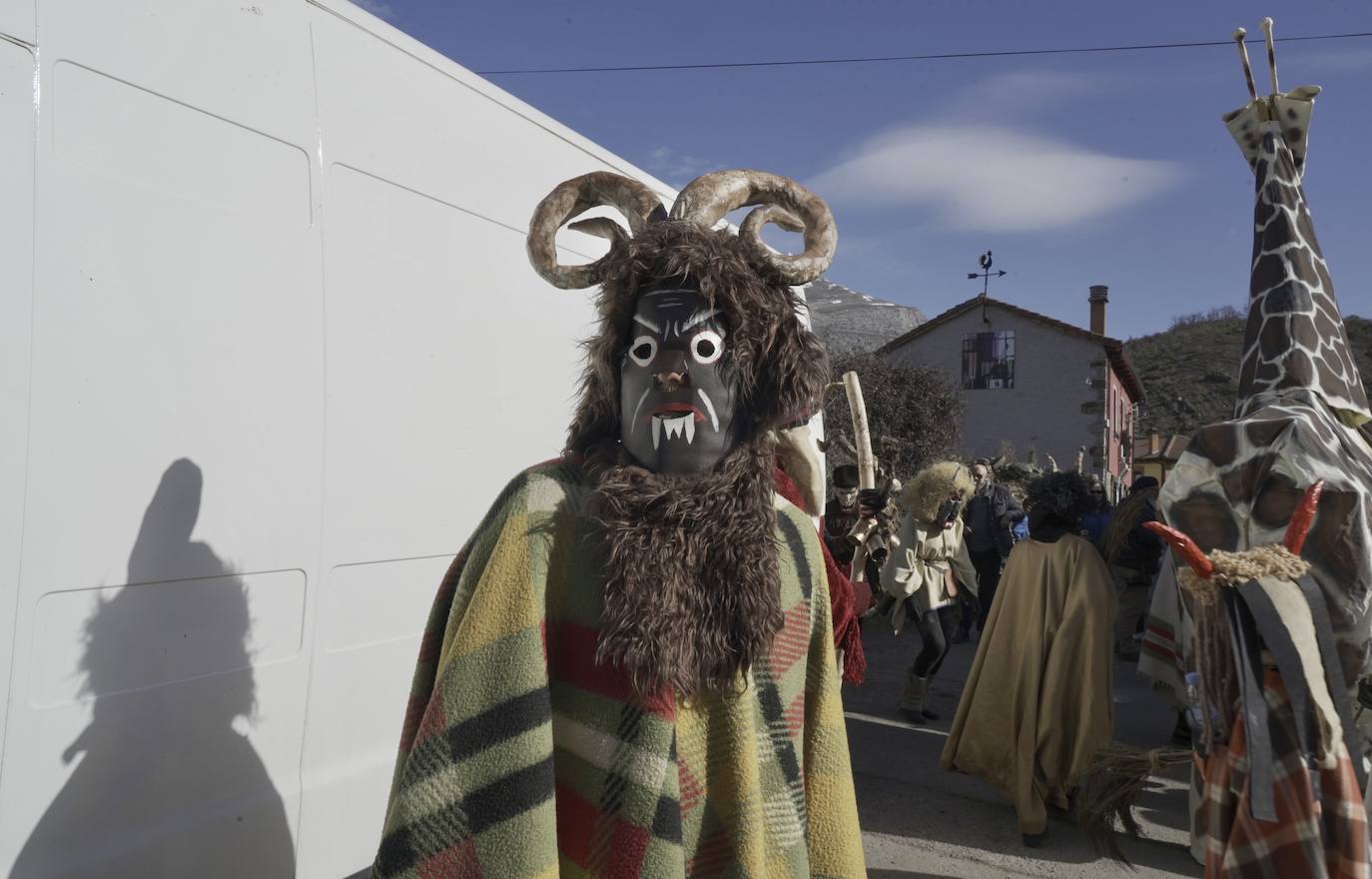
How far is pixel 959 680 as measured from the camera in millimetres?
7863

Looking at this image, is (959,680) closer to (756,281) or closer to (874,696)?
(874,696)

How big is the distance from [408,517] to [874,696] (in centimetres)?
537

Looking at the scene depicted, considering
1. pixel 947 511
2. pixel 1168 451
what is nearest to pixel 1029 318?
pixel 1168 451

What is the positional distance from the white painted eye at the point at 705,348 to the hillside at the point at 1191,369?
4343 centimetres

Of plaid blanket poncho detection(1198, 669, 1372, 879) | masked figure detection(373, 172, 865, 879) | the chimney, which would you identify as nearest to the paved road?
plaid blanket poncho detection(1198, 669, 1372, 879)

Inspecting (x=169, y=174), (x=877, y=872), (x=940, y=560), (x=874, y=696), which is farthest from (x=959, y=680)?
(x=169, y=174)

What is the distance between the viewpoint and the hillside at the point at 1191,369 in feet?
148

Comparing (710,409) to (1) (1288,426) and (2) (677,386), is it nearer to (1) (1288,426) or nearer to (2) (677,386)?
(2) (677,386)

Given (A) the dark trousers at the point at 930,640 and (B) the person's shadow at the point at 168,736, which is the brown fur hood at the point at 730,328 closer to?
(B) the person's shadow at the point at 168,736

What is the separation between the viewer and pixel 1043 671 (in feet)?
15.3

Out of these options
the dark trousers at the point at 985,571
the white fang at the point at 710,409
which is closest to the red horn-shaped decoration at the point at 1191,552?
the white fang at the point at 710,409

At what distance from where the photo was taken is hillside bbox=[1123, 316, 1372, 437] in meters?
45.2

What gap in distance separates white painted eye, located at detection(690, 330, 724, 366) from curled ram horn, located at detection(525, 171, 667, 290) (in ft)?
0.89

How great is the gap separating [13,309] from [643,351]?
1.20 metres
